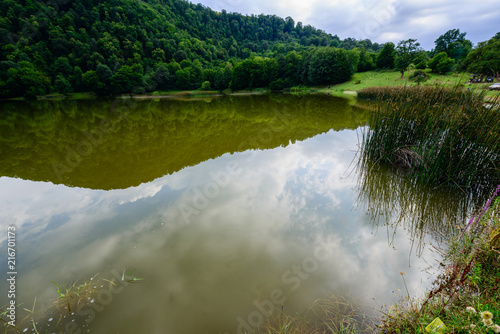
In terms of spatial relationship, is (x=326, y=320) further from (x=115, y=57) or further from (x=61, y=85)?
(x=115, y=57)

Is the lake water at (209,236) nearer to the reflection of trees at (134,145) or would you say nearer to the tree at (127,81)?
the reflection of trees at (134,145)

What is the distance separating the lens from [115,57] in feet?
173

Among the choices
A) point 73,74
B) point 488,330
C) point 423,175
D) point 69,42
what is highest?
point 69,42

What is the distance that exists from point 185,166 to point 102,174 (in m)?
2.29

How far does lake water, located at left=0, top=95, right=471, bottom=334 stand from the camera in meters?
2.30

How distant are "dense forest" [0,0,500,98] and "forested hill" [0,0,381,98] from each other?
0.17 metres

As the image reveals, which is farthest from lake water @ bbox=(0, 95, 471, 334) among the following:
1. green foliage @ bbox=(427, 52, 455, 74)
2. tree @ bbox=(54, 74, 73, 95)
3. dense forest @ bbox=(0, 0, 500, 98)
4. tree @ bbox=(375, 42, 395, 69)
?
tree @ bbox=(54, 74, 73, 95)

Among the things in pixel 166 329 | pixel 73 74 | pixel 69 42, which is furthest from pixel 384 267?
pixel 69 42

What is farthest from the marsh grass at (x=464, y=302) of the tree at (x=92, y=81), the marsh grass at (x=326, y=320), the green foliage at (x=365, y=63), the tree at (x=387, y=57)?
the tree at (x=92, y=81)

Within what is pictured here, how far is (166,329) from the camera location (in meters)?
2.07

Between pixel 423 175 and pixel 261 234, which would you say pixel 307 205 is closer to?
pixel 261 234

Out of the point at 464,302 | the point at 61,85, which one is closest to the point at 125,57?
the point at 61,85

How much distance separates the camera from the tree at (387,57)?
123 ft

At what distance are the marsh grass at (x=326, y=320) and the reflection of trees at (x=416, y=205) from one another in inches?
64.5
